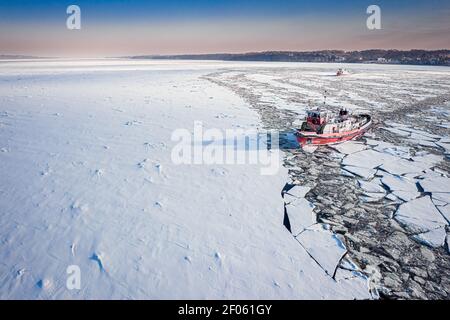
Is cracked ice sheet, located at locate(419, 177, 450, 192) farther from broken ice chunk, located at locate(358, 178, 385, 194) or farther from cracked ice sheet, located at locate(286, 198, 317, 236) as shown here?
cracked ice sheet, located at locate(286, 198, 317, 236)

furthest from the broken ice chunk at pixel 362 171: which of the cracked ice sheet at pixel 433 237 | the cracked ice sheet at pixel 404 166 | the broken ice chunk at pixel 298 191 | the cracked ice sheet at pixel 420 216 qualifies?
the cracked ice sheet at pixel 433 237

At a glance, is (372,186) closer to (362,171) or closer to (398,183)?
(398,183)

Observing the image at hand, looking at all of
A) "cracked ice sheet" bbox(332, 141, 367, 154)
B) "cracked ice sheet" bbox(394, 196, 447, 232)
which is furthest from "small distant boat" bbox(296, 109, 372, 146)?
"cracked ice sheet" bbox(394, 196, 447, 232)

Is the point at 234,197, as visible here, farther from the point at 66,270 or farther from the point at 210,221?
the point at 66,270

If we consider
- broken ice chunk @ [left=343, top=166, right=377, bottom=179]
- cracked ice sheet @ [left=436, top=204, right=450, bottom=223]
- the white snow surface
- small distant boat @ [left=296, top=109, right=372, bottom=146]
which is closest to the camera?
the white snow surface

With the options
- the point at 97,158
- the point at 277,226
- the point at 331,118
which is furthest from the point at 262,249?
the point at 331,118

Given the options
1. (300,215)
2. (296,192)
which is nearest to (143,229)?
(300,215)
